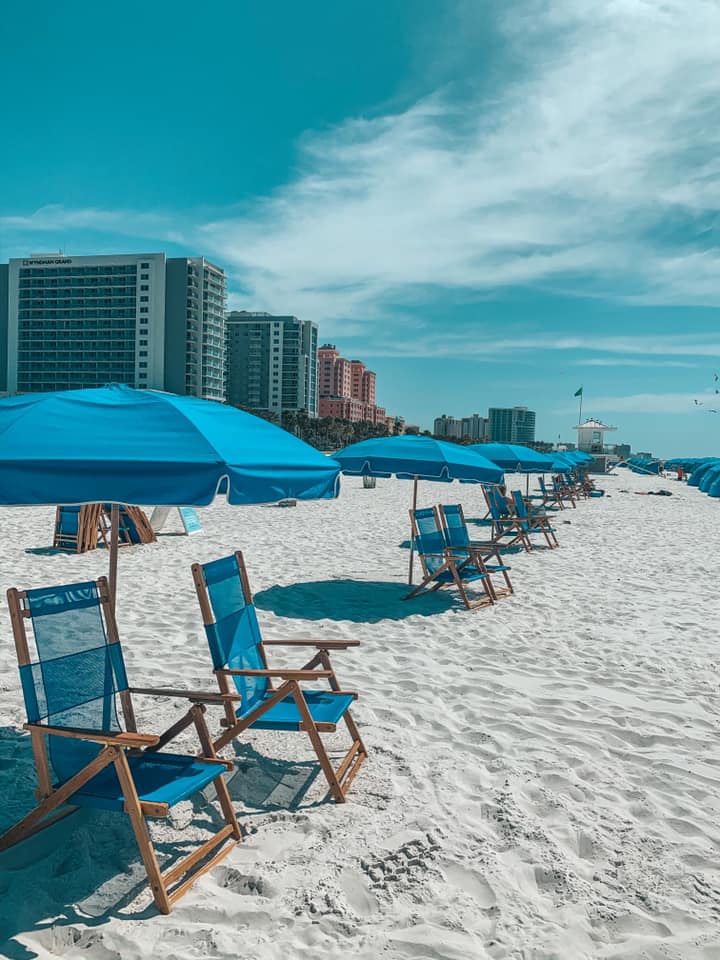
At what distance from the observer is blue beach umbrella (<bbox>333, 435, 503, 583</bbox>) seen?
7059 millimetres

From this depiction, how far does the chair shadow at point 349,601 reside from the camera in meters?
6.88

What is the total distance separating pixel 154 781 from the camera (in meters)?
2.73

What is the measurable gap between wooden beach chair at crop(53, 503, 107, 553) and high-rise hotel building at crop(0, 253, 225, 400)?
9009 cm

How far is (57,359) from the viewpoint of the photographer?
10306cm

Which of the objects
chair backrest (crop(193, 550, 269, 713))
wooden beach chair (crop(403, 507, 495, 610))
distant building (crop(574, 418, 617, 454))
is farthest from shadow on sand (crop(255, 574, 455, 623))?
distant building (crop(574, 418, 617, 454))

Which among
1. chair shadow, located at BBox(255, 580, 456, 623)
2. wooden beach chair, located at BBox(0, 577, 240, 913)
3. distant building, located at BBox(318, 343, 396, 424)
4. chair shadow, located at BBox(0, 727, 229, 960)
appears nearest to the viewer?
chair shadow, located at BBox(0, 727, 229, 960)

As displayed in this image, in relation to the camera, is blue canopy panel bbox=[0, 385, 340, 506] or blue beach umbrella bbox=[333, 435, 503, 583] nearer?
blue canopy panel bbox=[0, 385, 340, 506]

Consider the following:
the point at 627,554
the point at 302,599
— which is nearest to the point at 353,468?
the point at 302,599

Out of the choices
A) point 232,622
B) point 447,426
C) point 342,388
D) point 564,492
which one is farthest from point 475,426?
point 232,622

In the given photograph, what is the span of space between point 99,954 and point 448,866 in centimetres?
130

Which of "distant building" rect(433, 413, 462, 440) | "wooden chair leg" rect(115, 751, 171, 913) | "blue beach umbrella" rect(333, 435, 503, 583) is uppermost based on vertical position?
"distant building" rect(433, 413, 462, 440)

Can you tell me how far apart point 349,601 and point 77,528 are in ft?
15.2

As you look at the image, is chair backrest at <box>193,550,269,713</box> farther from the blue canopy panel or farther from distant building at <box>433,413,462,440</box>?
distant building at <box>433,413,462,440</box>

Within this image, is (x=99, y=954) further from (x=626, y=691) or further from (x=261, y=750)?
(x=626, y=691)
